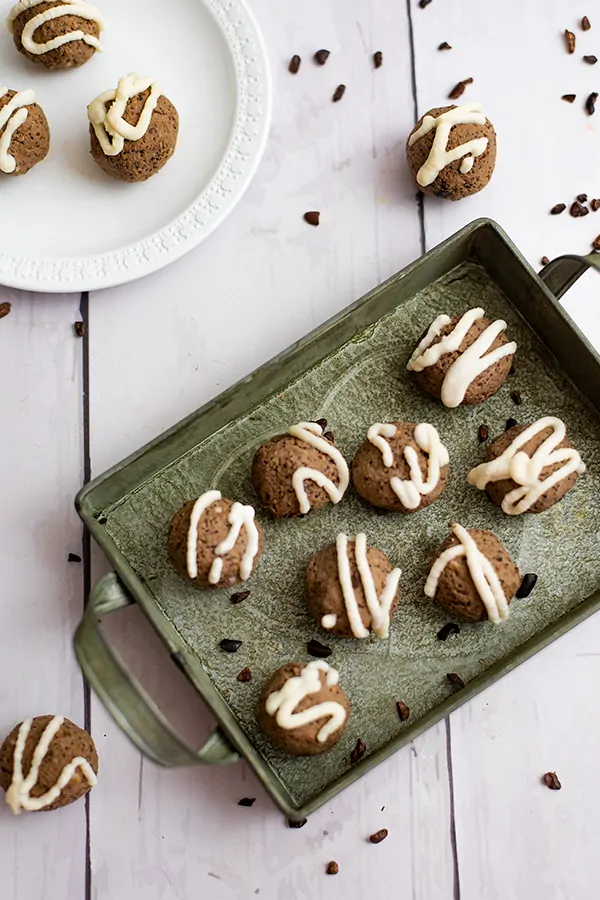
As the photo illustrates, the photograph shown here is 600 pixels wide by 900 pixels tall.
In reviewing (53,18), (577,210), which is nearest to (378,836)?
(577,210)

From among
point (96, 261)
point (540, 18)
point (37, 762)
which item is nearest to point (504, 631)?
point (37, 762)

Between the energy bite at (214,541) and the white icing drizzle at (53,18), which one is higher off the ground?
the white icing drizzle at (53,18)

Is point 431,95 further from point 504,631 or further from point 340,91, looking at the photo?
point 504,631

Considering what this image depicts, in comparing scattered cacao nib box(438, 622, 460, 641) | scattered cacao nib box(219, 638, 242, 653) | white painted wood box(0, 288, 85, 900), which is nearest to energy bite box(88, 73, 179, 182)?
white painted wood box(0, 288, 85, 900)

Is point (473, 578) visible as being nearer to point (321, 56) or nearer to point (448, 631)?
point (448, 631)

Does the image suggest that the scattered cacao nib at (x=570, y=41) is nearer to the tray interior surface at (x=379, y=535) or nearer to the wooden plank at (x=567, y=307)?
the wooden plank at (x=567, y=307)

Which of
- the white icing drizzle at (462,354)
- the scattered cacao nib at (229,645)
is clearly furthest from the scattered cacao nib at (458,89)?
the scattered cacao nib at (229,645)
